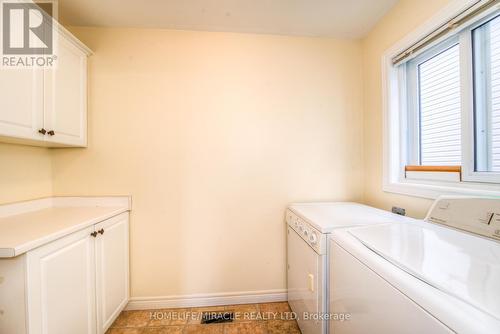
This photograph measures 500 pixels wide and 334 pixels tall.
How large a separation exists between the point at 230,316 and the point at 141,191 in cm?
128

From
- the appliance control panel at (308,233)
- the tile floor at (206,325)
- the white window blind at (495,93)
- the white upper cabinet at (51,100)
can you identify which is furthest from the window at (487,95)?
the white upper cabinet at (51,100)

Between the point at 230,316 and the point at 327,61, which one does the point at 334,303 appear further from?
the point at 327,61

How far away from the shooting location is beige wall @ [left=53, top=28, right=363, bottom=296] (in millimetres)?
1695

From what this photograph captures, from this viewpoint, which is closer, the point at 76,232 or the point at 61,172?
the point at 76,232

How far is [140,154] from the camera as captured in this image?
1711 mm

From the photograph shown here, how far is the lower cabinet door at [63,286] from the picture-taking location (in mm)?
920

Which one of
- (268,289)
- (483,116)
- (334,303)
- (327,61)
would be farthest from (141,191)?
(483,116)

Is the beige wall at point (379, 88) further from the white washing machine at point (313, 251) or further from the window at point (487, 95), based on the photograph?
the window at point (487, 95)

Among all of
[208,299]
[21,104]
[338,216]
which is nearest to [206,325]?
[208,299]

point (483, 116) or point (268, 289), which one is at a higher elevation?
point (483, 116)

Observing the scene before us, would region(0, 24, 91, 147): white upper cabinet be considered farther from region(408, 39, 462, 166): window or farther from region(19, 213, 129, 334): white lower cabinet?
region(408, 39, 462, 166): window

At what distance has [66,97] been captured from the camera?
1464 millimetres

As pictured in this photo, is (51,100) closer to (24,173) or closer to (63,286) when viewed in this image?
(24,173)

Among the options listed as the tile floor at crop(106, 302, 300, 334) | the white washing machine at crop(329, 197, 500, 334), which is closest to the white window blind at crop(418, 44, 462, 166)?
the white washing machine at crop(329, 197, 500, 334)
